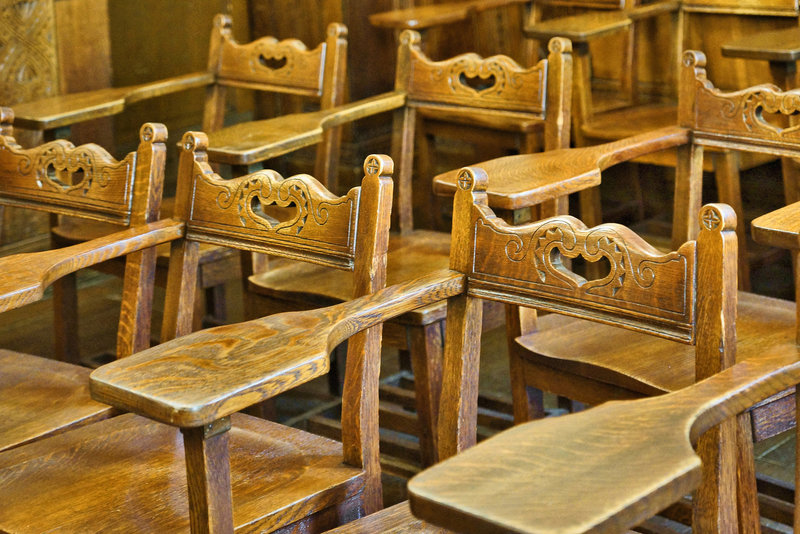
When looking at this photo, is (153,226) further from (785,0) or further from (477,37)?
(477,37)

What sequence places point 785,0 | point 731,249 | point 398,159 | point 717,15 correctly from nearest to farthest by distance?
point 731,249 < point 398,159 < point 785,0 < point 717,15

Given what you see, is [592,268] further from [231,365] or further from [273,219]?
[231,365]

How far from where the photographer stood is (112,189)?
6.32 ft

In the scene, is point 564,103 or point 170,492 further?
point 564,103

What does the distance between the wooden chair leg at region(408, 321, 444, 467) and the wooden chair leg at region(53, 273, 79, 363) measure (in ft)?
3.16

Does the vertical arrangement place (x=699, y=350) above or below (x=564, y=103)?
below

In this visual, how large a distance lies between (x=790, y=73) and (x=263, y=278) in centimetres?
135

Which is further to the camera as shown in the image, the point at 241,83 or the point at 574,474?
the point at 241,83

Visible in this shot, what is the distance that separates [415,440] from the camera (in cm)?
267

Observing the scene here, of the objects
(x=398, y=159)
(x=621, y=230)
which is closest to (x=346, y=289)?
(x=398, y=159)

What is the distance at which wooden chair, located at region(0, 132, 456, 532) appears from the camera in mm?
1247

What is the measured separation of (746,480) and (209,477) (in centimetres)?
72

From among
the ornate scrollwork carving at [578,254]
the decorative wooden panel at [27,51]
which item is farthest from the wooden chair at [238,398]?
the decorative wooden panel at [27,51]

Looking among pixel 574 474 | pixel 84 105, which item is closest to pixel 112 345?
pixel 84 105
